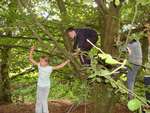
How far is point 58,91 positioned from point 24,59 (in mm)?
1685

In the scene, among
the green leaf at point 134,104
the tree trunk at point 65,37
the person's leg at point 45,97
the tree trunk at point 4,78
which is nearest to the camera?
the green leaf at point 134,104

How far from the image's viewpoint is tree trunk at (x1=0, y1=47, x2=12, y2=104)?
12.8 metres

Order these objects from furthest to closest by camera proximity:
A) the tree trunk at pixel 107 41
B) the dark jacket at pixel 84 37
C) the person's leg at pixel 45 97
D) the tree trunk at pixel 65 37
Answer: the person's leg at pixel 45 97, the dark jacket at pixel 84 37, the tree trunk at pixel 107 41, the tree trunk at pixel 65 37

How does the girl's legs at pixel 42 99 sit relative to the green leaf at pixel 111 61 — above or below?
below

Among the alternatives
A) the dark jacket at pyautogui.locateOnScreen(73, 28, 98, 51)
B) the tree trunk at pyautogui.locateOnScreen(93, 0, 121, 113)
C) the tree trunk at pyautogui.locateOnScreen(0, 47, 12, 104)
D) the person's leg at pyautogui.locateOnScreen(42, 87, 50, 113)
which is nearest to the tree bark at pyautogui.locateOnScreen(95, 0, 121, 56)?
the tree trunk at pyautogui.locateOnScreen(93, 0, 121, 113)

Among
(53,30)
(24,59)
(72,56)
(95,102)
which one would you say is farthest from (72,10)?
(72,56)

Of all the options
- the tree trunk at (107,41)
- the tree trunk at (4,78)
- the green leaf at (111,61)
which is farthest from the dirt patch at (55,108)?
the green leaf at (111,61)

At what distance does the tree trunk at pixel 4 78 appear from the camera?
1281cm

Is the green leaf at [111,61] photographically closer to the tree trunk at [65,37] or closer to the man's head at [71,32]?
the tree trunk at [65,37]

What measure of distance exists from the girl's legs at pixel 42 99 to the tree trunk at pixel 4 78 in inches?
136

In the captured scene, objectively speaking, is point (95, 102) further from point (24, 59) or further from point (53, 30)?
point (24, 59)

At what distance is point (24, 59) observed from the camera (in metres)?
12.1

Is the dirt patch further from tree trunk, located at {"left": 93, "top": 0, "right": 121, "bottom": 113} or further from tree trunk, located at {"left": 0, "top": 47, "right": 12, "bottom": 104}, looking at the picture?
tree trunk, located at {"left": 93, "top": 0, "right": 121, "bottom": 113}

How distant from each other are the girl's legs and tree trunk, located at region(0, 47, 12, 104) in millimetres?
3462
